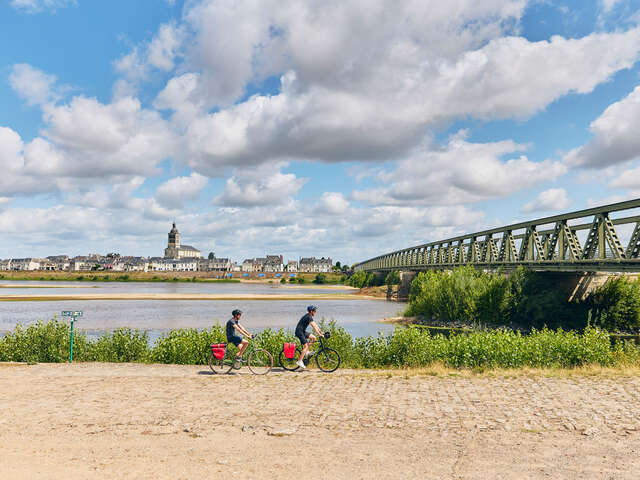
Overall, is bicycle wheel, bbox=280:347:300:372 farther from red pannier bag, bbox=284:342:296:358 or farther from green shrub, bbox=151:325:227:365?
green shrub, bbox=151:325:227:365

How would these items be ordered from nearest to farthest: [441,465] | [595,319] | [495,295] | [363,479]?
[363,479] → [441,465] → [595,319] → [495,295]

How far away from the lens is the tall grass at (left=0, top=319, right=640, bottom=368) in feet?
58.2

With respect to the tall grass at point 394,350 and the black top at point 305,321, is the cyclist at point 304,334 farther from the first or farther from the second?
the tall grass at point 394,350

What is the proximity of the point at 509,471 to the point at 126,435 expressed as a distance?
7.07 meters

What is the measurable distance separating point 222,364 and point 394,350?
22.8 feet

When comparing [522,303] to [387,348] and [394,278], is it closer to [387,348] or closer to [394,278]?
[387,348]

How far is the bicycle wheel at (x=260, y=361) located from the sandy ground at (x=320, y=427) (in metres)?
0.78

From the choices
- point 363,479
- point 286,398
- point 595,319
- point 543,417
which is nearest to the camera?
point 363,479

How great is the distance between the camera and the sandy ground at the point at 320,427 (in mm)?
7922

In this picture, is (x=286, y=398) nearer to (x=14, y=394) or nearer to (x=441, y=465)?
(x=441, y=465)

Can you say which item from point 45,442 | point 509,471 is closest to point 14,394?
point 45,442

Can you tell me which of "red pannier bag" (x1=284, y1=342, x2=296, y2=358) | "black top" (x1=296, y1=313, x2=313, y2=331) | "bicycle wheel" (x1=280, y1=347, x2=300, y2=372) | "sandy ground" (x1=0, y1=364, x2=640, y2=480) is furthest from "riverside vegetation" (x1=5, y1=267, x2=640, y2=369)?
"black top" (x1=296, y1=313, x2=313, y2=331)

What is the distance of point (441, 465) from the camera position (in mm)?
8031

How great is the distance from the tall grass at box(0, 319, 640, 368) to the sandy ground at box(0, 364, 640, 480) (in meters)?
3.02
